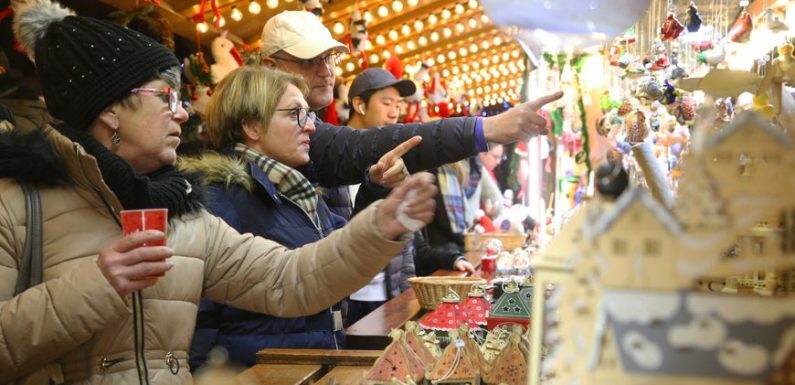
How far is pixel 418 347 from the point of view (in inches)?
55.7

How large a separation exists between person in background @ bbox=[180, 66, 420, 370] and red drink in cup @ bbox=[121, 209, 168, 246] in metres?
0.51

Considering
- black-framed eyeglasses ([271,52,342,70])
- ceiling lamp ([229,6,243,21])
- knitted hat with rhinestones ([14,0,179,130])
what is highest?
ceiling lamp ([229,6,243,21])

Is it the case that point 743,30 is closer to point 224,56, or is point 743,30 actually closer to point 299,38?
point 299,38

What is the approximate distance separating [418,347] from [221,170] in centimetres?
102

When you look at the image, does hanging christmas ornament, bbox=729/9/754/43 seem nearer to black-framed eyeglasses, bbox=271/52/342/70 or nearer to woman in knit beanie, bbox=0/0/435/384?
black-framed eyeglasses, bbox=271/52/342/70

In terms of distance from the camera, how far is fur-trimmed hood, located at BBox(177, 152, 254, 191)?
2.21 meters

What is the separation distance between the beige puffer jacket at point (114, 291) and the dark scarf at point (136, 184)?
0.10 feet

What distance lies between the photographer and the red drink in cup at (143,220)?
1396 mm

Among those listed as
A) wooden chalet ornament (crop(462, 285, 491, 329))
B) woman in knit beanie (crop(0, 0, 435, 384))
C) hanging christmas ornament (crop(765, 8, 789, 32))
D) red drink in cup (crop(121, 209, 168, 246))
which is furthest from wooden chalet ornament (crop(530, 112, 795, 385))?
hanging christmas ornament (crop(765, 8, 789, 32))

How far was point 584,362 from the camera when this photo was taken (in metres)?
0.57

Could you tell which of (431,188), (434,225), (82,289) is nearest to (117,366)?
(82,289)

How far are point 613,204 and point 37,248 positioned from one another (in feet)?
4.17

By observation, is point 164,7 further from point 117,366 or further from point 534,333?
point 534,333

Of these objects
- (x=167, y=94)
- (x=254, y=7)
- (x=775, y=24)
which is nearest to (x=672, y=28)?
(x=775, y=24)
